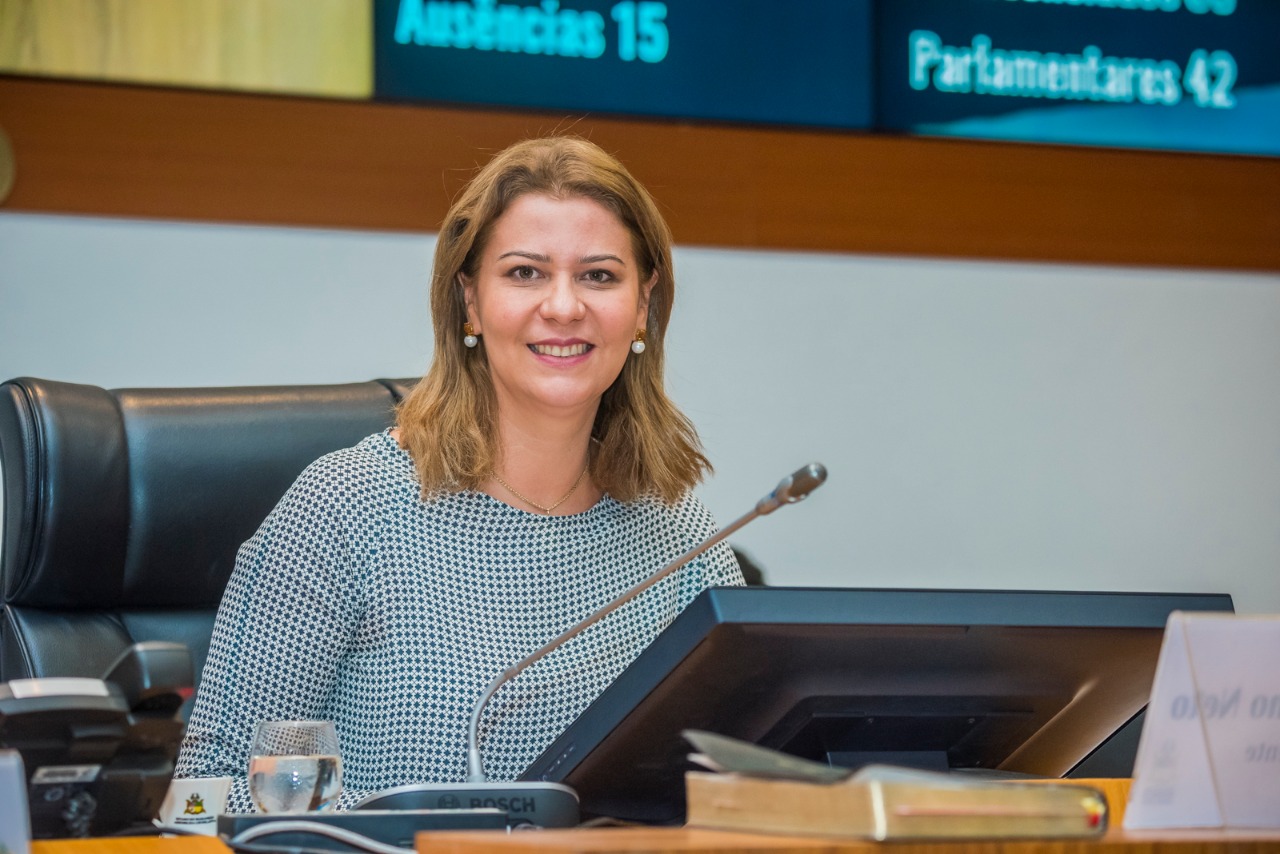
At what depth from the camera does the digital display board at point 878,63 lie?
263 centimetres

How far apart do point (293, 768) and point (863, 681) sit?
1.57 ft

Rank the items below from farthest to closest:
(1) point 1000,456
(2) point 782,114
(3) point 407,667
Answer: (1) point 1000,456, (2) point 782,114, (3) point 407,667

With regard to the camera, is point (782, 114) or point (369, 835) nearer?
point (369, 835)

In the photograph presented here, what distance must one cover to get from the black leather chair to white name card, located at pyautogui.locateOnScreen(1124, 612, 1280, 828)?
1.35m

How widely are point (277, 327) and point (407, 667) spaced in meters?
1.00

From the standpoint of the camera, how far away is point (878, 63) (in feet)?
9.30

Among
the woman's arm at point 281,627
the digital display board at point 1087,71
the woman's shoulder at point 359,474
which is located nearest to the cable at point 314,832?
the woman's arm at point 281,627

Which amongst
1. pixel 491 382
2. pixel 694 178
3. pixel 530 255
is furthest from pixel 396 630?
pixel 694 178

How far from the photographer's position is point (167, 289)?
253 cm

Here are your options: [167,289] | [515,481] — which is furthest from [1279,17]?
[167,289]

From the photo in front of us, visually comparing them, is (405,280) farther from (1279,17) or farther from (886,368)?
(1279,17)

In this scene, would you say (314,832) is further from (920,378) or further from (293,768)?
(920,378)

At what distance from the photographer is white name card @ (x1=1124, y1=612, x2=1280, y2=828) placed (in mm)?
883

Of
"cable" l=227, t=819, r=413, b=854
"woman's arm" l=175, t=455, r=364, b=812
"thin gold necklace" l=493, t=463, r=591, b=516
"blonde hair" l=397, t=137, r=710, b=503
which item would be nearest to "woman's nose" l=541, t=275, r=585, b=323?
"blonde hair" l=397, t=137, r=710, b=503
